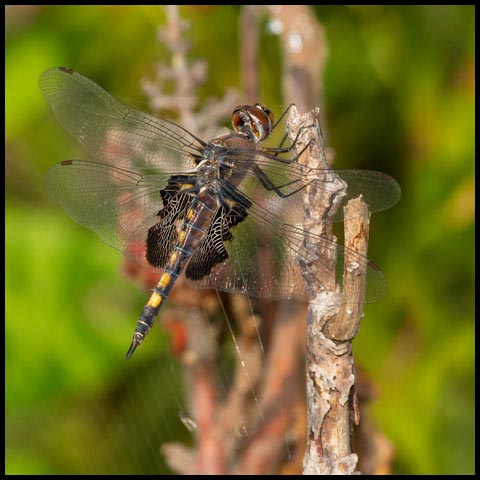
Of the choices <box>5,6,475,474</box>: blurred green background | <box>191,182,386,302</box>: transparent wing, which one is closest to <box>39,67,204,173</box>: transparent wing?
<box>191,182,386,302</box>: transparent wing

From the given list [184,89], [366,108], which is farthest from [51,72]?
[366,108]

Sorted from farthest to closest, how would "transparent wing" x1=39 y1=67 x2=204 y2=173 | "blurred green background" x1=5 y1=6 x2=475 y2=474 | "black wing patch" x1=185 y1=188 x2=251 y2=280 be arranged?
1. "blurred green background" x1=5 y1=6 x2=475 y2=474
2. "transparent wing" x1=39 y1=67 x2=204 y2=173
3. "black wing patch" x1=185 y1=188 x2=251 y2=280

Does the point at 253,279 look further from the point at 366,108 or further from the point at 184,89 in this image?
the point at 366,108


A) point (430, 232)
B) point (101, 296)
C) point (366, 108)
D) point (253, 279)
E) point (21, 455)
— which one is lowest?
point (21, 455)

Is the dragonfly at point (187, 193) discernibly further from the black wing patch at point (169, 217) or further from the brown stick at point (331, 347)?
the brown stick at point (331, 347)

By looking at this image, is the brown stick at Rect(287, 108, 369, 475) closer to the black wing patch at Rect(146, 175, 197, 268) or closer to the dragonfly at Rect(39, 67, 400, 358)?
the dragonfly at Rect(39, 67, 400, 358)

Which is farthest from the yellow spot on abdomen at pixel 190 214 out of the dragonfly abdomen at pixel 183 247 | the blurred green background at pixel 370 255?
the blurred green background at pixel 370 255

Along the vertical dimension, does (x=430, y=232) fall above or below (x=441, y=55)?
below
